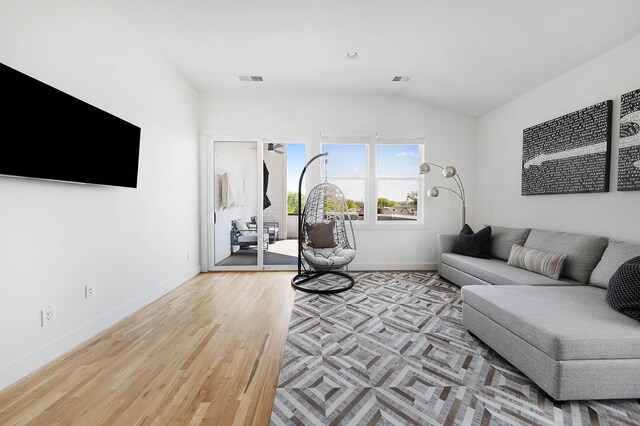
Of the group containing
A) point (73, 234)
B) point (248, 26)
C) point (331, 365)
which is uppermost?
point (248, 26)

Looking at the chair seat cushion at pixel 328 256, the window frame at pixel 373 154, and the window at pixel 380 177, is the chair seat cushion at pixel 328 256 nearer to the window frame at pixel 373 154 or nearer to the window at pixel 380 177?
the window frame at pixel 373 154

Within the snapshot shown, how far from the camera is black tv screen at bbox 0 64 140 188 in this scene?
1.58m

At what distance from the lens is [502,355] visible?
73.6 inches

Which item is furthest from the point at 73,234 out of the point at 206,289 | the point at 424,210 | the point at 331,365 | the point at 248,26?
the point at 424,210

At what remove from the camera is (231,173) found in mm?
4777

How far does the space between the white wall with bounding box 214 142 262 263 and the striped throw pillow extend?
364 cm

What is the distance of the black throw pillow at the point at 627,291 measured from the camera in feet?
5.41

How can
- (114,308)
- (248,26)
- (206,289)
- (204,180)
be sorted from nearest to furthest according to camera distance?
(114,308), (248,26), (206,289), (204,180)

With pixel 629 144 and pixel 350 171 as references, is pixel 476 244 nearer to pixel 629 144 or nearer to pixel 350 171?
pixel 629 144

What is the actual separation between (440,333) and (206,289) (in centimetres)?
281

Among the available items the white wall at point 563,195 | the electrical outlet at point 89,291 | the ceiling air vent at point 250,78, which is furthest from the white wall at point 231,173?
the white wall at point 563,195

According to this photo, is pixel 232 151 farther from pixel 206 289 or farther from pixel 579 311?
pixel 579 311

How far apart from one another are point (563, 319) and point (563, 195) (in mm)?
2049

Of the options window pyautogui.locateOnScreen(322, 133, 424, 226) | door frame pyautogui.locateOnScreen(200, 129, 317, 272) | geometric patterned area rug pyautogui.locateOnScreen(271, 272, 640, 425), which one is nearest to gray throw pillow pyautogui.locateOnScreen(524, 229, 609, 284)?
geometric patterned area rug pyautogui.locateOnScreen(271, 272, 640, 425)
